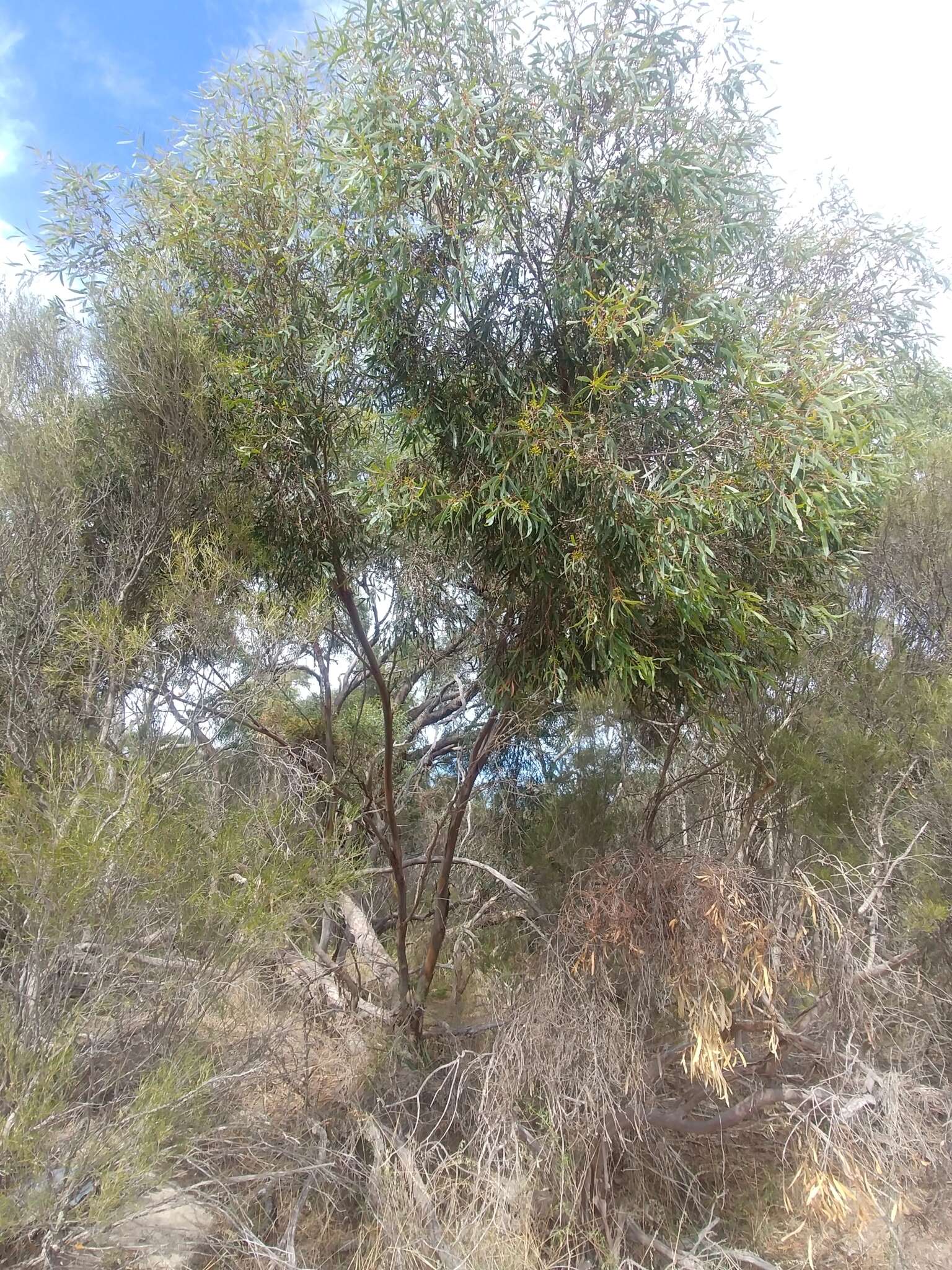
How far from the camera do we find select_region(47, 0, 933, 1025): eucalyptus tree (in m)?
3.97

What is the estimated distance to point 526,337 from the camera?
4.63 meters

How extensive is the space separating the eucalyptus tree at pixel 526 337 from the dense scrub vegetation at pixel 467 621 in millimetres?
28

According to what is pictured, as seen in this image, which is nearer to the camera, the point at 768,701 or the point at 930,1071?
the point at 930,1071

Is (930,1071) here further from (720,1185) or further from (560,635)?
(560,635)

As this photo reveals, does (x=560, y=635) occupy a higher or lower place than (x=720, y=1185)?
higher

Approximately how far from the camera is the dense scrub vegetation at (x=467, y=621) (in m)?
3.88

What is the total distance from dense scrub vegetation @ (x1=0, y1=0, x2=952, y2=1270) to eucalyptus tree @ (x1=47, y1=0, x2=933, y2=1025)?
28 mm

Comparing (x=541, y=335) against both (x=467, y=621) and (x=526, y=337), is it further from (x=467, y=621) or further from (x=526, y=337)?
(x=467, y=621)

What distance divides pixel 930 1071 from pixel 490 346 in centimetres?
531

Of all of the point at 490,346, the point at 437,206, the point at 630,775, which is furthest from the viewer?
the point at 630,775

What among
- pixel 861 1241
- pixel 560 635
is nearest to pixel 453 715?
pixel 560 635

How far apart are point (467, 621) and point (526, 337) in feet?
7.74

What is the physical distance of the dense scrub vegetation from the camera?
153 inches

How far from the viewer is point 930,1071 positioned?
5.28 meters
